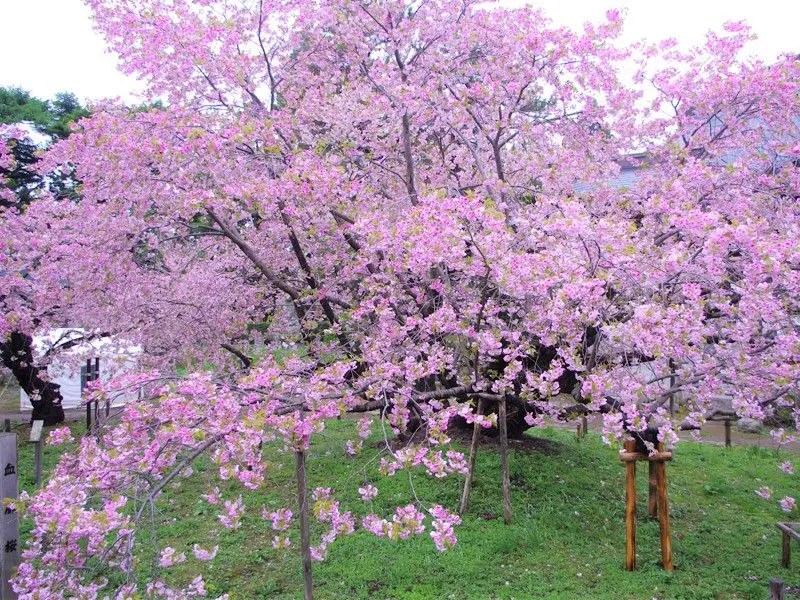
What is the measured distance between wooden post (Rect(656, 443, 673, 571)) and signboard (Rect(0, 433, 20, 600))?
16.2 feet

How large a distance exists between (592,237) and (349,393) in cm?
203

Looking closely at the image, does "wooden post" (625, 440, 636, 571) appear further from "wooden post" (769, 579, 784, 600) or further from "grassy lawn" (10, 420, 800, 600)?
"wooden post" (769, 579, 784, 600)

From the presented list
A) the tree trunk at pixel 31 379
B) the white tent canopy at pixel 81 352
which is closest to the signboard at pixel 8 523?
the white tent canopy at pixel 81 352

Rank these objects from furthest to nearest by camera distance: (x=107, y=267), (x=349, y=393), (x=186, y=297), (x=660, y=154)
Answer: (x=186, y=297), (x=660, y=154), (x=107, y=267), (x=349, y=393)

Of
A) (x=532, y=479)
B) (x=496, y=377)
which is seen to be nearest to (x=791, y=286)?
(x=496, y=377)

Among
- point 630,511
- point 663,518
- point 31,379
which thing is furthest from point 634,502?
point 31,379

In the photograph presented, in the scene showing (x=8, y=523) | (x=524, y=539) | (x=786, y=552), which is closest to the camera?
(x=8, y=523)

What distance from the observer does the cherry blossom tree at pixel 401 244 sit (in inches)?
160

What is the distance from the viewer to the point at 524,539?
5906mm

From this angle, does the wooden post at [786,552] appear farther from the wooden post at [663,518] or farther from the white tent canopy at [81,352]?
the white tent canopy at [81,352]

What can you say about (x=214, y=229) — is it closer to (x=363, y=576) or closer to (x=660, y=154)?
(x=363, y=576)

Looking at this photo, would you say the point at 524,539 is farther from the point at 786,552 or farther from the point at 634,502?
the point at 786,552

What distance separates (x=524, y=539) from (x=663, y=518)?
126 cm

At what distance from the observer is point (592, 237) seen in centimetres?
457
